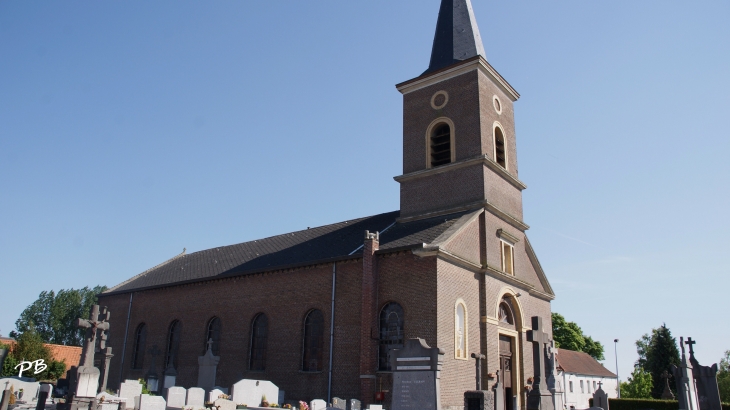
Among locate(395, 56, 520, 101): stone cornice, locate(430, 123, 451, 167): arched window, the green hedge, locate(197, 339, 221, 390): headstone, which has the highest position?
locate(395, 56, 520, 101): stone cornice

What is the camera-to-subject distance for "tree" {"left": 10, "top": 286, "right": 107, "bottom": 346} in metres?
68.4

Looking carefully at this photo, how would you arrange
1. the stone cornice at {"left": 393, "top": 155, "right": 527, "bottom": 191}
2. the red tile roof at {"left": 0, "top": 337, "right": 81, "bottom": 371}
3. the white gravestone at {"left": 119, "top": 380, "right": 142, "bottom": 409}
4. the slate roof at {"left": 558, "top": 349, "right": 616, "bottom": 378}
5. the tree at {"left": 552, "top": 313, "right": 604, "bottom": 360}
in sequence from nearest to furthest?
the white gravestone at {"left": 119, "top": 380, "right": 142, "bottom": 409} → the stone cornice at {"left": 393, "top": 155, "right": 527, "bottom": 191} → the red tile roof at {"left": 0, "top": 337, "right": 81, "bottom": 371} → the slate roof at {"left": 558, "top": 349, "right": 616, "bottom": 378} → the tree at {"left": 552, "top": 313, "right": 604, "bottom": 360}

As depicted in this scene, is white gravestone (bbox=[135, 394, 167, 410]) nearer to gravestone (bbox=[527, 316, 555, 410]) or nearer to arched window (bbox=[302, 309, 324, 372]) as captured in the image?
arched window (bbox=[302, 309, 324, 372])

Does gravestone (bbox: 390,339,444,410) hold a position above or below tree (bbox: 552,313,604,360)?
below

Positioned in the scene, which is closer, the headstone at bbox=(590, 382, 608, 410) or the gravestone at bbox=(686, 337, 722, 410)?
the gravestone at bbox=(686, 337, 722, 410)

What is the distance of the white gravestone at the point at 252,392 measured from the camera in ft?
59.8

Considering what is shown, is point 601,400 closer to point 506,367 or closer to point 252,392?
point 506,367

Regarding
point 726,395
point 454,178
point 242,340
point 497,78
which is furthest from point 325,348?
point 726,395

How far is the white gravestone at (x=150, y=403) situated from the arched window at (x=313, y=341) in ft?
23.3

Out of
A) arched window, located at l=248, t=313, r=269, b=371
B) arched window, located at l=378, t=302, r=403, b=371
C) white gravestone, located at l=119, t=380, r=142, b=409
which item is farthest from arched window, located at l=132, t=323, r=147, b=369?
arched window, located at l=378, t=302, r=403, b=371

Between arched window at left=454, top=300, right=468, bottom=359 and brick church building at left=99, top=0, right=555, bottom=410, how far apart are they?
0.06 meters

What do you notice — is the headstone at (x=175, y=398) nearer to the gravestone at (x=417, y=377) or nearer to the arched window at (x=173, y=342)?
the gravestone at (x=417, y=377)

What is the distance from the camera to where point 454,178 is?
2356 cm

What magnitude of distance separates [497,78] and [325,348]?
46.9ft
